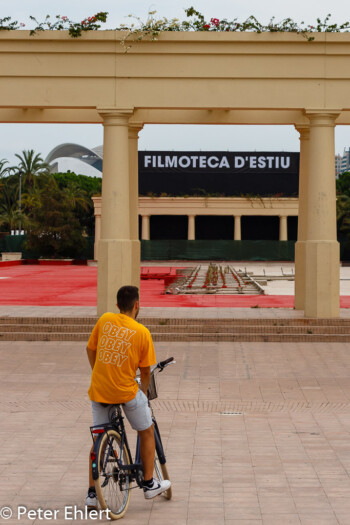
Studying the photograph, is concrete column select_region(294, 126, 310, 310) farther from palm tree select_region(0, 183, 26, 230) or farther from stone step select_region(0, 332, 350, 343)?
palm tree select_region(0, 183, 26, 230)

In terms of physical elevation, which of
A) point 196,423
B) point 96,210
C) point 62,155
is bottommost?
point 196,423

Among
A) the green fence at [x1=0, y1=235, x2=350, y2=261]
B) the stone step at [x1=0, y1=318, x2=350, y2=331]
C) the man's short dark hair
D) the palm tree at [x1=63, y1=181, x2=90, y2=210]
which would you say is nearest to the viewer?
the man's short dark hair

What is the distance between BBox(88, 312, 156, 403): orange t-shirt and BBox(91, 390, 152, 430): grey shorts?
0.07 meters

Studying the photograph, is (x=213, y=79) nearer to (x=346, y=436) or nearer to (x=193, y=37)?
(x=193, y=37)

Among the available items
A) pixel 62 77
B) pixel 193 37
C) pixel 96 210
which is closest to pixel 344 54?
pixel 193 37

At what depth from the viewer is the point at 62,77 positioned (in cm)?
1669

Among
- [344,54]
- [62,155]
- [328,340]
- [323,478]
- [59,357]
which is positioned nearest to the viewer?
[323,478]

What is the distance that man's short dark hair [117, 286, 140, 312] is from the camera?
19.7ft

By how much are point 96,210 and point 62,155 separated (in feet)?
248

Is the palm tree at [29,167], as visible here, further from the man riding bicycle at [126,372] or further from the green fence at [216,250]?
the man riding bicycle at [126,372]

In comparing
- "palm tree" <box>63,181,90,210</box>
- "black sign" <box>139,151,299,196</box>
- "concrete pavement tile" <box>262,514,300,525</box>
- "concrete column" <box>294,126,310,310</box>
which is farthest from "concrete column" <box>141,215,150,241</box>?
"concrete pavement tile" <box>262,514,300,525</box>

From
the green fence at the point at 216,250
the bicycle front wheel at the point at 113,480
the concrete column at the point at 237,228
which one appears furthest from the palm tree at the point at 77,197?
the bicycle front wheel at the point at 113,480

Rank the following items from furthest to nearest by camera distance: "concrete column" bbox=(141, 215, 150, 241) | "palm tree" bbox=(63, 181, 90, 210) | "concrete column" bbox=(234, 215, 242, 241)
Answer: "palm tree" bbox=(63, 181, 90, 210) → "concrete column" bbox=(234, 215, 242, 241) → "concrete column" bbox=(141, 215, 150, 241)

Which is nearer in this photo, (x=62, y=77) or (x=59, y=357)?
(x=59, y=357)
